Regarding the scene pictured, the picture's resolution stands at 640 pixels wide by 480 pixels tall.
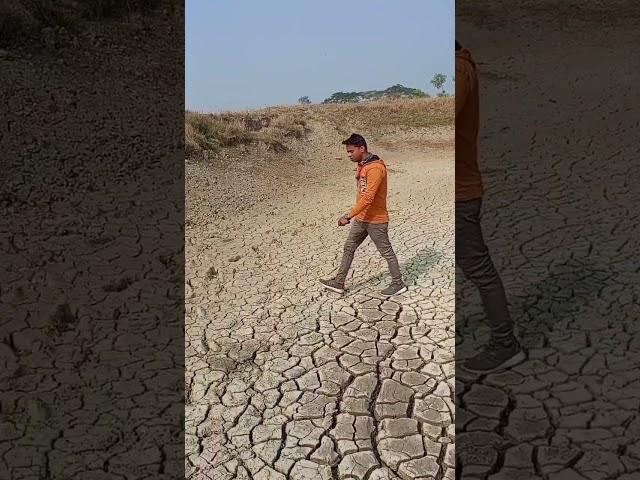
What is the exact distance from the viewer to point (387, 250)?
3.70 metres

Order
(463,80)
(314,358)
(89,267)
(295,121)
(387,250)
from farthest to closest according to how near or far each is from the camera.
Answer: (295,121)
(89,267)
(387,250)
(314,358)
(463,80)

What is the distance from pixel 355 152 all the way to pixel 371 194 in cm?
24

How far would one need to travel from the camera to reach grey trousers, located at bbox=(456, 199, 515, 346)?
2.56 metres

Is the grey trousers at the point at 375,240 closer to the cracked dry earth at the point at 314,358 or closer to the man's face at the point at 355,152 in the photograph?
the cracked dry earth at the point at 314,358

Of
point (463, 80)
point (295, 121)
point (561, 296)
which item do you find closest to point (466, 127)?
point (463, 80)

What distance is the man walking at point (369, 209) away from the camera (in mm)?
3479

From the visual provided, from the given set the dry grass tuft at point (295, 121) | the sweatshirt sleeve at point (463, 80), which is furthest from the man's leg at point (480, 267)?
the dry grass tuft at point (295, 121)

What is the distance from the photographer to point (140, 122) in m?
7.72

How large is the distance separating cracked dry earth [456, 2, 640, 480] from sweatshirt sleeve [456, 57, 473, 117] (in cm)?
119

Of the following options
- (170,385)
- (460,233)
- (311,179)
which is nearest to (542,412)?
(460,233)

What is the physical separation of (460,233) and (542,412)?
77 cm

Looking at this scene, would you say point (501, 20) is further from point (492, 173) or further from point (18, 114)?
point (18, 114)

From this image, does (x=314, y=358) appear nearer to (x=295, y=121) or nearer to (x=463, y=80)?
(x=463, y=80)

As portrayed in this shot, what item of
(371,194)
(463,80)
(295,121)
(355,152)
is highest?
(295,121)
